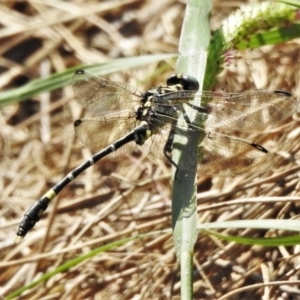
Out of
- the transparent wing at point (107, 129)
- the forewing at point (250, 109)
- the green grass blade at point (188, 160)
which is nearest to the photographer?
the green grass blade at point (188, 160)

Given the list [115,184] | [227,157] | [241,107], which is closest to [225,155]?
[227,157]

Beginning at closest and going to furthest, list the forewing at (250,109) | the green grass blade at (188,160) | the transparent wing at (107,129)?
the green grass blade at (188,160)
the forewing at (250,109)
the transparent wing at (107,129)

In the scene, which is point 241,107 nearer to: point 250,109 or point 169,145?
point 250,109

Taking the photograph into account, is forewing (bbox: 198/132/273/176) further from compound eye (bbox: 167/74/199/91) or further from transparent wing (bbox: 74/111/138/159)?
transparent wing (bbox: 74/111/138/159)

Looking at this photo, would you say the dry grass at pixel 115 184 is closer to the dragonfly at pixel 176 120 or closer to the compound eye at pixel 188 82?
the dragonfly at pixel 176 120

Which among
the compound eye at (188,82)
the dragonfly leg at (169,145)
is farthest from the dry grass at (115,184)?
the compound eye at (188,82)

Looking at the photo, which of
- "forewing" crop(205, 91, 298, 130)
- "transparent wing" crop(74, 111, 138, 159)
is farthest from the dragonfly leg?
"transparent wing" crop(74, 111, 138, 159)
